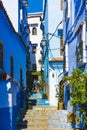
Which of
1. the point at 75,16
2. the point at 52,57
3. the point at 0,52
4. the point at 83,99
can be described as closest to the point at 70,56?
the point at 75,16

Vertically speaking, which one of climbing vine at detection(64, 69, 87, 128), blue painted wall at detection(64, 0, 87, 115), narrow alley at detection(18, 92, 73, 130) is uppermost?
blue painted wall at detection(64, 0, 87, 115)

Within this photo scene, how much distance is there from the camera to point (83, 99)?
13.0 metres

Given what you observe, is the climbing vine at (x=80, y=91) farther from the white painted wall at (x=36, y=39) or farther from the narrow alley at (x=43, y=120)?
the white painted wall at (x=36, y=39)

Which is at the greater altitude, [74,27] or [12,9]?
[12,9]

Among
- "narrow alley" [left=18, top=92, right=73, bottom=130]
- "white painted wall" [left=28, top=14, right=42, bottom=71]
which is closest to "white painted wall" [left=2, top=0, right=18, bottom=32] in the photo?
"narrow alley" [left=18, top=92, right=73, bottom=130]

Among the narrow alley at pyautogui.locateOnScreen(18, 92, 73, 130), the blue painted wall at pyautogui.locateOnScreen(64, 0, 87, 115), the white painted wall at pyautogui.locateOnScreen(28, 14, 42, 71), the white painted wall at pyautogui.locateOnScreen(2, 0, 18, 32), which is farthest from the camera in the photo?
the white painted wall at pyautogui.locateOnScreen(28, 14, 42, 71)

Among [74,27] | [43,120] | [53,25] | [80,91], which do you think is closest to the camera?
[80,91]

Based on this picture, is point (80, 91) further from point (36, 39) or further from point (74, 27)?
point (36, 39)

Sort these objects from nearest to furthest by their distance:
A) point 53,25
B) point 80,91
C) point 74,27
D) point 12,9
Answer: point 80,91 < point 74,27 < point 12,9 < point 53,25

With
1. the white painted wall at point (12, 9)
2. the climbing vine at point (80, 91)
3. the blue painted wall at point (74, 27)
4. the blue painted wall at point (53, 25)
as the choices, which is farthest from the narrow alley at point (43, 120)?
the blue painted wall at point (53, 25)

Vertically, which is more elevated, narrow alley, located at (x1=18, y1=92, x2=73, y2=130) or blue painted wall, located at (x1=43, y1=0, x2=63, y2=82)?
blue painted wall, located at (x1=43, y1=0, x2=63, y2=82)

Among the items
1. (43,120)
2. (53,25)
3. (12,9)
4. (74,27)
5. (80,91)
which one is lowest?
(43,120)

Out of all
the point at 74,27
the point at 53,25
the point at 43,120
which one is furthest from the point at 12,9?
the point at 43,120

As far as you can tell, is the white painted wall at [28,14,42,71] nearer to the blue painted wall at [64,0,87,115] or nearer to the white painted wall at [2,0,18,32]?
the white painted wall at [2,0,18,32]
